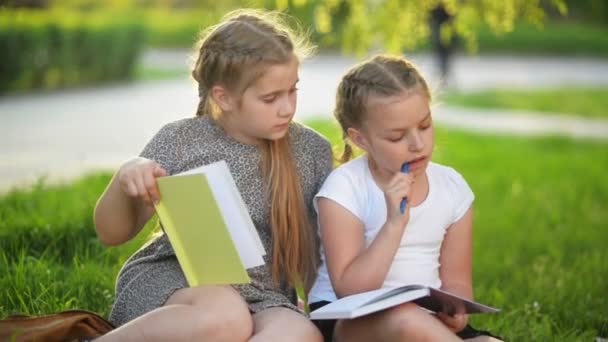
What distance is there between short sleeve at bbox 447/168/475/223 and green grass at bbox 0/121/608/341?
→ 59 cm

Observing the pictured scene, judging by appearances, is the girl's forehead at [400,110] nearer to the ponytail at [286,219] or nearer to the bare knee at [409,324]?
the ponytail at [286,219]

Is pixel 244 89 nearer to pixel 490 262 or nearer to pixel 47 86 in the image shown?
pixel 490 262

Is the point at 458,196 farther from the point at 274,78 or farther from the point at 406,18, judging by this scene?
the point at 406,18

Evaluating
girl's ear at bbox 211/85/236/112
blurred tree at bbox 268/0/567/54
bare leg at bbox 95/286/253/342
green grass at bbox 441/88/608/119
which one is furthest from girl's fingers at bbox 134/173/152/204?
green grass at bbox 441/88/608/119

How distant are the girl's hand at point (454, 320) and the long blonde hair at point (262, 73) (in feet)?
1.54

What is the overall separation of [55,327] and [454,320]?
1072 mm

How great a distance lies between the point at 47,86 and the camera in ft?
46.0

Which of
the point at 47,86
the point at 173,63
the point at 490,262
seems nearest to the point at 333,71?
the point at 173,63

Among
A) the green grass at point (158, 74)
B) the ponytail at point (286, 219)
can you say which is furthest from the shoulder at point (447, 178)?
the green grass at point (158, 74)

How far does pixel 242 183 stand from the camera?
3143 millimetres

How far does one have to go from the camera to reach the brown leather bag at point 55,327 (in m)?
2.85

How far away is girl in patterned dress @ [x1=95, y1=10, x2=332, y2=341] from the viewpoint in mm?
2832

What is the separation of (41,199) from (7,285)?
1699 millimetres

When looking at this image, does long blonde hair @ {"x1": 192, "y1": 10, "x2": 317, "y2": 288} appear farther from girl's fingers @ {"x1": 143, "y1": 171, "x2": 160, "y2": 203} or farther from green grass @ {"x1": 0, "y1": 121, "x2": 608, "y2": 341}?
green grass @ {"x1": 0, "y1": 121, "x2": 608, "y2": 341}
